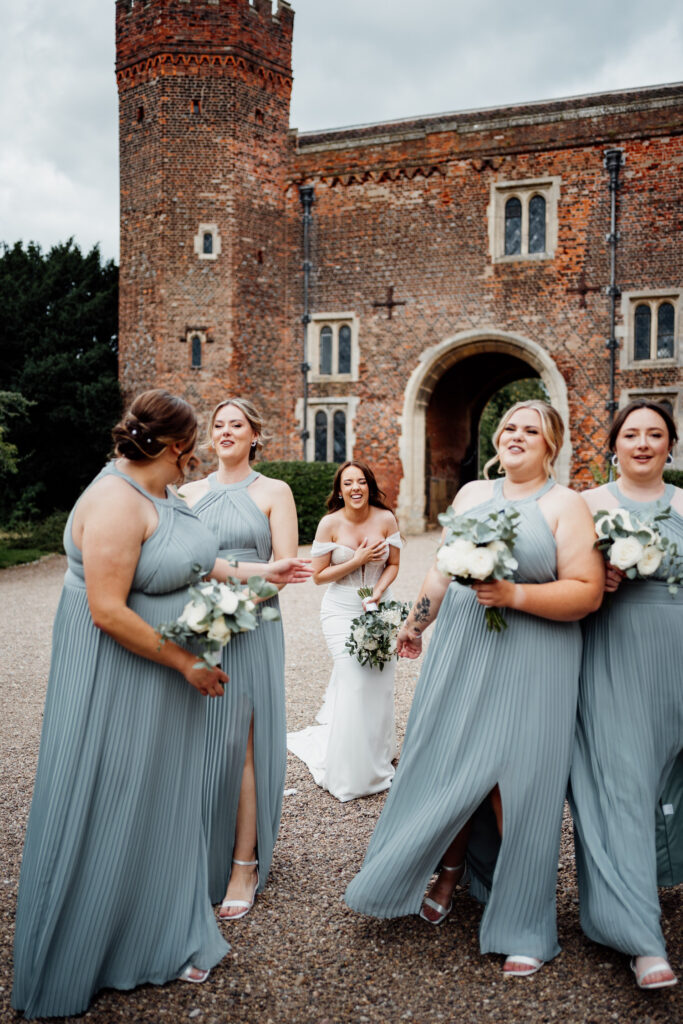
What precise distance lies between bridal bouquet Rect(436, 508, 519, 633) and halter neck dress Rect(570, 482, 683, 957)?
2.04ft

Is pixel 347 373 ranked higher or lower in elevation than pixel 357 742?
higher

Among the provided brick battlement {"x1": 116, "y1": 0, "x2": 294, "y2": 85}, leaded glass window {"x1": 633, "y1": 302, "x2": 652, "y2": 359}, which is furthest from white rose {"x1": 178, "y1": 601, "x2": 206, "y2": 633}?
brick battlement {"x1": 116, "y1": 0, "x2": 294, "y2": 85}

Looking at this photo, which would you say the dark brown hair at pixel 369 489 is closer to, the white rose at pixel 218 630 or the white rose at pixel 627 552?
the white rose at pixel 627 552

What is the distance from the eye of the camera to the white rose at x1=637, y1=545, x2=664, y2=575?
9.33 ft

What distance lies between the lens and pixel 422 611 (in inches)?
133

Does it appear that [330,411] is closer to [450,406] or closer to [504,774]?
[450,406]

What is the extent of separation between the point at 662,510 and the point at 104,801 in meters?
2.20

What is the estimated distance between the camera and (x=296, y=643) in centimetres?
868

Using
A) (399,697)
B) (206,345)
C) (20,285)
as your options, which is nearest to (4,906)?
(399,697)

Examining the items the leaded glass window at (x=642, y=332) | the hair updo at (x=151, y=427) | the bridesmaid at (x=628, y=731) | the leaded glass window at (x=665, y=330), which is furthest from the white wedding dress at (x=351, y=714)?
the leaded glass window at (x=665, y=330)

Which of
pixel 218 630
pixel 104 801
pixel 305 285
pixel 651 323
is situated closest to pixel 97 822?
pixel 104 801

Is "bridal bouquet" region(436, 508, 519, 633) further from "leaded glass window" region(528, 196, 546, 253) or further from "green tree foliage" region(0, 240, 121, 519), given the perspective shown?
"green tree foliage" region(0, 240, 121, 519)

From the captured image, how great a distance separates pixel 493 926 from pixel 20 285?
2086 cm

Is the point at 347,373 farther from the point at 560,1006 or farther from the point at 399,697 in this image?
the point at 560,1006
